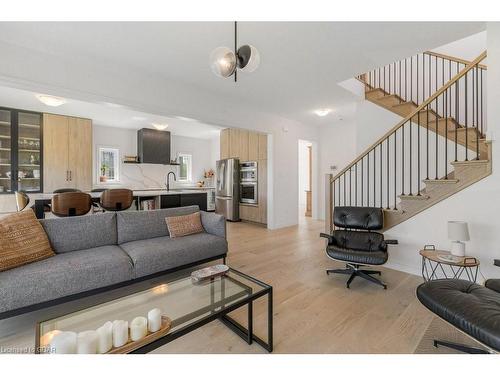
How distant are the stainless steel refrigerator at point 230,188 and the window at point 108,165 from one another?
9.41 feet

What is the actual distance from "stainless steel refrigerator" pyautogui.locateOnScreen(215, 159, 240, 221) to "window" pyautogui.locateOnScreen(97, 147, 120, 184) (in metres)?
2.87

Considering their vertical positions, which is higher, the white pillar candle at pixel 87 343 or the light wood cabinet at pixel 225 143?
the light wood cabinet at pixel 225 143

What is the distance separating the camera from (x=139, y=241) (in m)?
2.76

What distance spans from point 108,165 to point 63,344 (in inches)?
248

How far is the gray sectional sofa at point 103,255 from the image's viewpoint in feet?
5.91

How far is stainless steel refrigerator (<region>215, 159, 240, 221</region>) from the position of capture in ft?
20.5

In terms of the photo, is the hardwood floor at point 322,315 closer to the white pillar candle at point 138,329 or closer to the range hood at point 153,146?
the white pillar candle at point 138,329

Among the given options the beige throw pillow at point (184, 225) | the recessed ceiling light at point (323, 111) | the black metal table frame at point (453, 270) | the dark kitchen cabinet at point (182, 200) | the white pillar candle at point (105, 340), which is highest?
the recessed ceiling light at point (323, 111)

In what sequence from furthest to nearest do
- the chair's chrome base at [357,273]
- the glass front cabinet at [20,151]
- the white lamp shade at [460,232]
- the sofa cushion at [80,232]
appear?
the glass front cabinet at [20,151], the chair's chrome base at [357,273], the sofa cushion at [80,232], the white lamp shade at [460,232]

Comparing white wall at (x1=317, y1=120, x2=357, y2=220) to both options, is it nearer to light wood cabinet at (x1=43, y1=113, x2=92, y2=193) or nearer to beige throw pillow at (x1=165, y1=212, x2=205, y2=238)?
beige throw pillow at (x1=165, y1=212, x2=205, y2=238)

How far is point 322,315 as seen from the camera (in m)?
2.07

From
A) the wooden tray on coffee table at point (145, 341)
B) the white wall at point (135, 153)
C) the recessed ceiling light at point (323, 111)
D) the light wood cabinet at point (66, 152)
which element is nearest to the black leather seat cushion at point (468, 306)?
the wooden tray on coffee table at point (145, 341)
